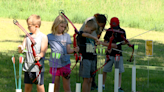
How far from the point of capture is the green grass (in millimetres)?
16625

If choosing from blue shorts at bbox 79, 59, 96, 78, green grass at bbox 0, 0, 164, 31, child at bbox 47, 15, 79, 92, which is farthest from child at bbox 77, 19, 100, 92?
green grass at bbox 0, 0, 164, 31

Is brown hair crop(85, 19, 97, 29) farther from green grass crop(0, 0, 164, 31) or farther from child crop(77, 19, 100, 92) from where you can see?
green grass crop(0, 0, 164, 31)

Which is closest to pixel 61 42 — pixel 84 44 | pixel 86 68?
pixel 84 44

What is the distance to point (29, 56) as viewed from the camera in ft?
11.7

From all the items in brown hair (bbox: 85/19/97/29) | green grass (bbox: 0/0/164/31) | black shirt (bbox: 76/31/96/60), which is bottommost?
black shirt (bbox: 76/31/96/60)

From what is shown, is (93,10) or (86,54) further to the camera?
(93,10)

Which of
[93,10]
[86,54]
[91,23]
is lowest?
[86,54]

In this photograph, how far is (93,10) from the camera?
19094mm

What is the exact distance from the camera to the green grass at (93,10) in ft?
54.5

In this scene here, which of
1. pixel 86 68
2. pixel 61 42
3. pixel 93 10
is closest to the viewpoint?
pixel 61 42

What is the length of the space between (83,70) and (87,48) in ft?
1.45

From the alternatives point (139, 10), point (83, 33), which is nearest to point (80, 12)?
point (139, 10)

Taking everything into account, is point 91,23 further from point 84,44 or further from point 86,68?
point 86,68

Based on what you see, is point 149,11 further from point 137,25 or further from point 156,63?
point 156,63
